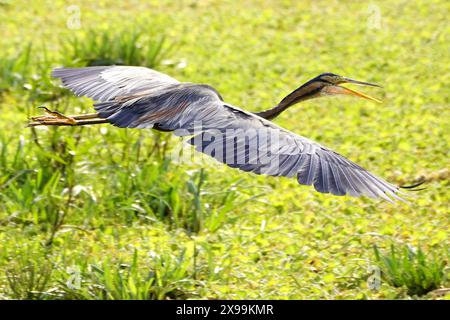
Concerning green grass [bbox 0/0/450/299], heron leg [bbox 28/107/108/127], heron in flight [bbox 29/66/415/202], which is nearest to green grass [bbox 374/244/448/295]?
green grass [bbox 0/0/450/299]

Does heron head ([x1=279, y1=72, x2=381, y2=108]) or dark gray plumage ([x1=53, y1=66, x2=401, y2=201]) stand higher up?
heron head ([x1=279, y1=72, x2=381, y2=108])

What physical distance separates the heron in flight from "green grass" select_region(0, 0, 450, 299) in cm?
34

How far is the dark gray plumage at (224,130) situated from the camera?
5.18 meters

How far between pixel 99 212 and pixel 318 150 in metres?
2.16

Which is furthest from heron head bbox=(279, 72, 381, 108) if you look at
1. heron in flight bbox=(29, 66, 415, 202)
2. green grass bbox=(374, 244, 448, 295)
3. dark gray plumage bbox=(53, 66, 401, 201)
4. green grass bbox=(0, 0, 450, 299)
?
green grass bbox=(374, 244, 448, 295)

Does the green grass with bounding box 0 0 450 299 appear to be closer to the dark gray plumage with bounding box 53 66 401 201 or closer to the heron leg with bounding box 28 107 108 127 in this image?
the heron leg with bounding box 28 107 108 127

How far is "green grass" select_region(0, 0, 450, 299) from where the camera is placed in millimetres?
5922

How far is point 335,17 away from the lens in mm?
11406

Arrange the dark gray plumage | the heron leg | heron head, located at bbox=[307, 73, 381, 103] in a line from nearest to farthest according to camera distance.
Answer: the dark gray plumage < the heron leg < heron head, located at bbox=[307, 73, 381, 103]

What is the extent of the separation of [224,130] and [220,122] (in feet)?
0.45

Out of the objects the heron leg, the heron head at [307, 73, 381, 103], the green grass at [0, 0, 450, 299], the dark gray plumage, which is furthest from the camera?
the heron head at [307, 73, 381, 103]

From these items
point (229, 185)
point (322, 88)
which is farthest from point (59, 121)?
point (322, 88)

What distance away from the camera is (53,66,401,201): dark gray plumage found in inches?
204

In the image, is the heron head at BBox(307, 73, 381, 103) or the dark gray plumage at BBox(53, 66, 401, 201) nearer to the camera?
the dark gray plumage at BBox(53, 66, 401, 201)
